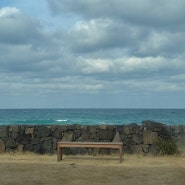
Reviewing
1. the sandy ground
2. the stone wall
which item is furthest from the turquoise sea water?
the sandy ground

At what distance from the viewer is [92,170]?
9625 millimetres

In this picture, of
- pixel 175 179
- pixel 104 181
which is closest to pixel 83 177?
pixel 104 181

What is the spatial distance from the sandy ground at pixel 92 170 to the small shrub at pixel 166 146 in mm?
367

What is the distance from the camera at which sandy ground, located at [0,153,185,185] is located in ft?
27.5

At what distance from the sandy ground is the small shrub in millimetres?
367

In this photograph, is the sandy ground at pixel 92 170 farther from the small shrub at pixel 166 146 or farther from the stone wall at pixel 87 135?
the stone wall at pixel 87 135

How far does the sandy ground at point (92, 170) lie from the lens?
8.38 m

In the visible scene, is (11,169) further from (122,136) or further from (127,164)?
(122,136)

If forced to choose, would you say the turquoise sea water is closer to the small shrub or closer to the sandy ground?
the small shrub

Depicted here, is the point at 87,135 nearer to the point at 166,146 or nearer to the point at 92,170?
the point at 166,146

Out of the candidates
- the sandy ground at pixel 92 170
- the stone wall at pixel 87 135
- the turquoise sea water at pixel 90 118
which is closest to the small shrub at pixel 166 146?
the stone wall at pixel 87 135

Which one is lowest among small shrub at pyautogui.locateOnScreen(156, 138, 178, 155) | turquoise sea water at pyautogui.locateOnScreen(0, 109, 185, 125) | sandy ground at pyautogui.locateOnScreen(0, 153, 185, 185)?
sandy ground at pyautogui.locateOnScreen(0, 153, 185, 185)

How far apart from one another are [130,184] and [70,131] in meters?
Answer: 5.23

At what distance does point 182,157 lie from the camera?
39.2 feet
